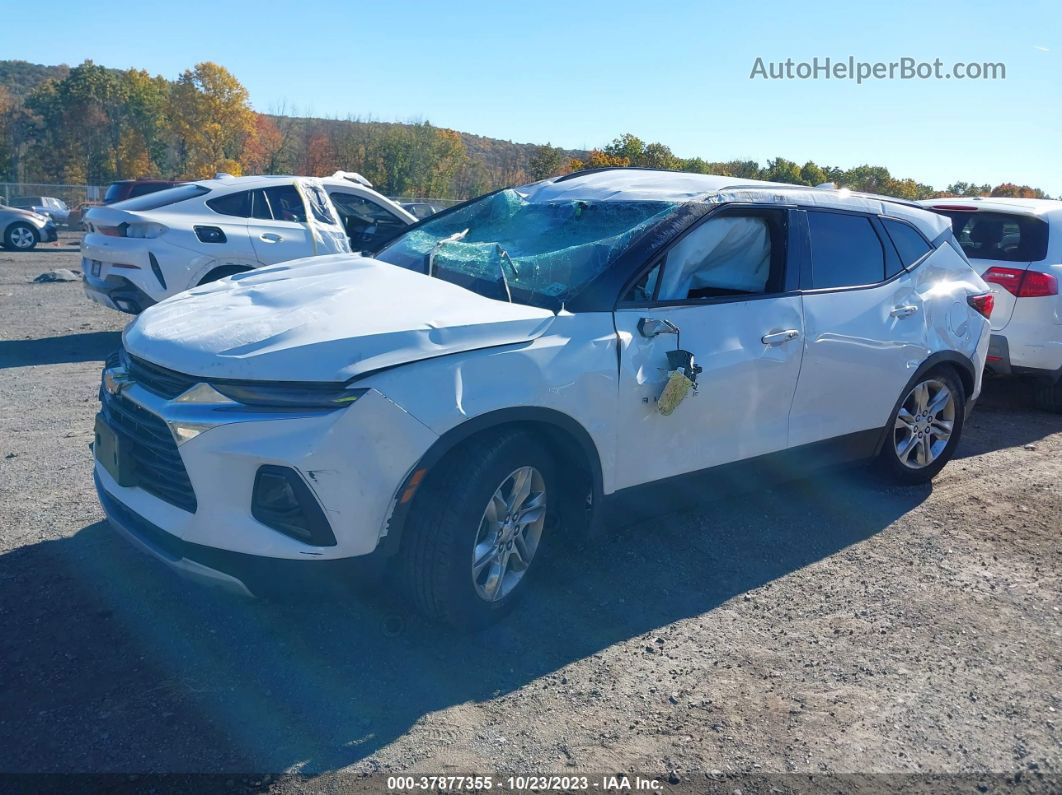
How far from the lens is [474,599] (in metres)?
3.39

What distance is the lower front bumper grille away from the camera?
10.4ft

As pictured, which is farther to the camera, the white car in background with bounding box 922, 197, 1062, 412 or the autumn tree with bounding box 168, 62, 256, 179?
the autumn tree with bounding box 168, 62, 256, 179

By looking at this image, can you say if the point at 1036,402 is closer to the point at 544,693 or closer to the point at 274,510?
the point at 544,693

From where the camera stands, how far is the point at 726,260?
14.4 feet

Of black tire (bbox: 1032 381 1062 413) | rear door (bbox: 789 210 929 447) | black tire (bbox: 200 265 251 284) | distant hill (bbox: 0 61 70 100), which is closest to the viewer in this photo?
rear door (bbox: 789 210 929 447)

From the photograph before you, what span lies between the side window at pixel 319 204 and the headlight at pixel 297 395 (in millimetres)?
6568

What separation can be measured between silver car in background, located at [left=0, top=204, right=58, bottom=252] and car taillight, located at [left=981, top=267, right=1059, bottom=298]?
2109cm

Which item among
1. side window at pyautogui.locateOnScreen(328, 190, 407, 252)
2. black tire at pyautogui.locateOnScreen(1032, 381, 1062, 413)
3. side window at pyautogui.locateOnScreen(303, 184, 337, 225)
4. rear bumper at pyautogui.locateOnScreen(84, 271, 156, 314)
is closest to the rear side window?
side window at pyautogui.locateOnScreen(303, 184, 337, 225)

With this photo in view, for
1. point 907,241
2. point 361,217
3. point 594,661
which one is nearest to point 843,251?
point 907,241

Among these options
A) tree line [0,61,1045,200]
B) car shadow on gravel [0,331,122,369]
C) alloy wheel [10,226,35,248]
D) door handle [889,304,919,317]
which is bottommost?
Answer: car shadow on gravel [0,331,122,369]

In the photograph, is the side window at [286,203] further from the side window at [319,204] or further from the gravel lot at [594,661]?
the gravel lot at [594,661]

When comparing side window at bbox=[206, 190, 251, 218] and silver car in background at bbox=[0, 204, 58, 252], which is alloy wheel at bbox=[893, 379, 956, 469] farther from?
silver car in background at bbox=[0, 204, 58, 252]

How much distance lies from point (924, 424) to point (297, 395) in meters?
4.02

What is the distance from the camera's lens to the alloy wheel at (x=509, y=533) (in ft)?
11.3
